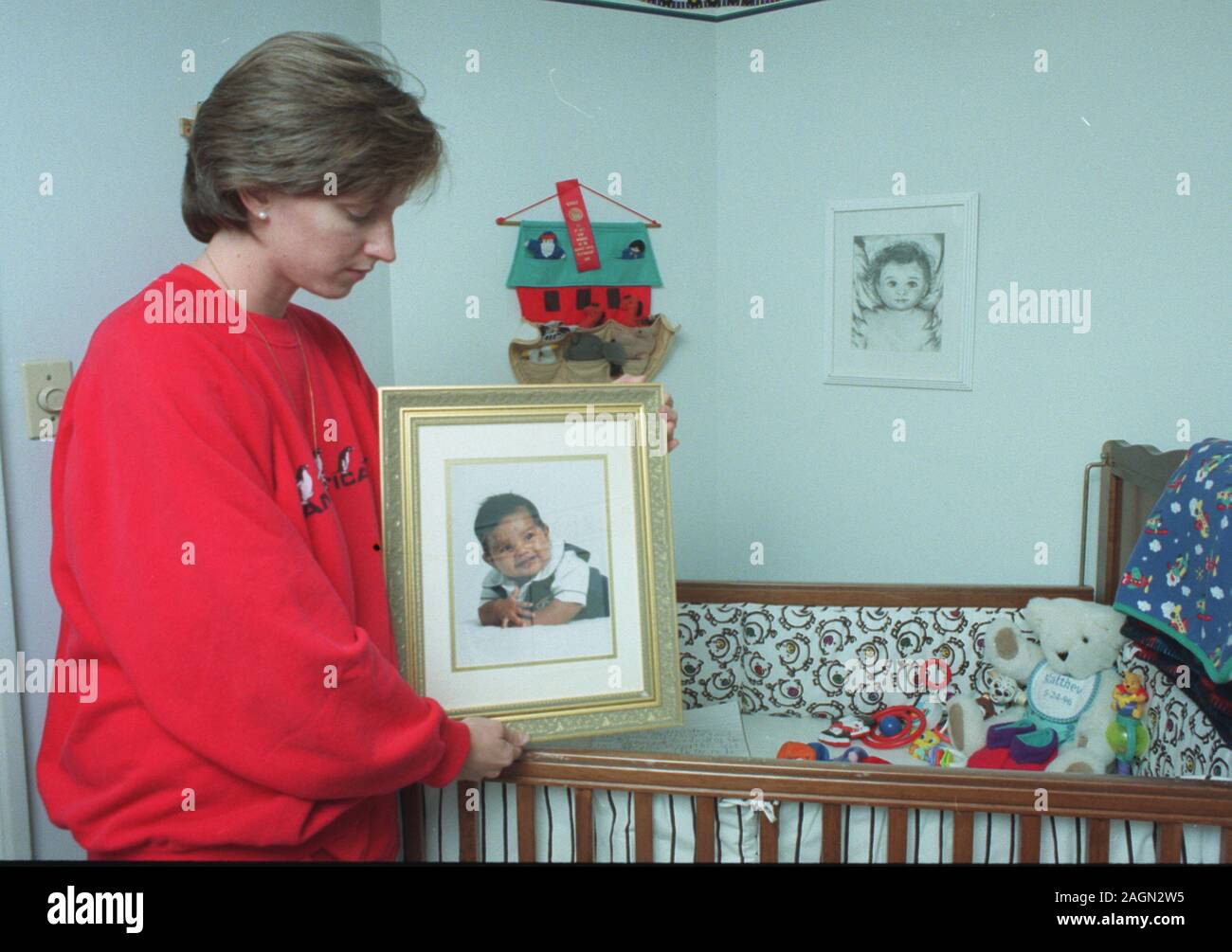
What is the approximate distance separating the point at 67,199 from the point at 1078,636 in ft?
6.22

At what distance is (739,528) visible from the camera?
3.28 meters

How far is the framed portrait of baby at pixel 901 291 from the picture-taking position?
275 centimetres

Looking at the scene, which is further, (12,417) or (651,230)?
(651,230)

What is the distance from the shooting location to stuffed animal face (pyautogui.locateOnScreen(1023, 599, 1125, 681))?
2057 millimetres

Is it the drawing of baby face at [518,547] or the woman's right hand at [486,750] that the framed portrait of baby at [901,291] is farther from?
the woman's right hand at [486,750]

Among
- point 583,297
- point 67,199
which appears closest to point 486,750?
point 67,199

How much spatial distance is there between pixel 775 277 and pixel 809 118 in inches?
Answer: 17.2

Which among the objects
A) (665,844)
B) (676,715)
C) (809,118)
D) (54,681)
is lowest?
(665,844)

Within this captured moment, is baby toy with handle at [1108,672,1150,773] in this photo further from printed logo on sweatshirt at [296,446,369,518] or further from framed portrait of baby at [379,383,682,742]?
printed logo on sweatshirt at [296,446,369,518]

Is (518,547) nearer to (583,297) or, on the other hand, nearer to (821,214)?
(583,297)

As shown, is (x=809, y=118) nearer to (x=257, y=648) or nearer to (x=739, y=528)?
(x=739, y=528)

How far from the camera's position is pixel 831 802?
1.49m
